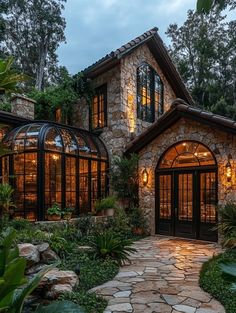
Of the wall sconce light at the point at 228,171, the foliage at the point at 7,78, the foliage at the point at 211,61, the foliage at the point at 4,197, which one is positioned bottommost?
the foliage at the point at 4,197

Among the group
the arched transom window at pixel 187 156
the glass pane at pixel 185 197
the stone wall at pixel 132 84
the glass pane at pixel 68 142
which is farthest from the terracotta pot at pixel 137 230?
the stone wall at pixel 132 84

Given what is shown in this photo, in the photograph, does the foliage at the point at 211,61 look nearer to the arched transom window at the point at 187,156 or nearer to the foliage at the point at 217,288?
the arched transom window at the point at 187,156

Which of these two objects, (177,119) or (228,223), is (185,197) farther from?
(177,119)

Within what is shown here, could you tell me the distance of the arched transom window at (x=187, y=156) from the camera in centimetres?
952

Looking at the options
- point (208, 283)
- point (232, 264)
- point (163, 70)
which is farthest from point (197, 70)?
point (232, 264)

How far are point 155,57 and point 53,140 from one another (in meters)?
6.35

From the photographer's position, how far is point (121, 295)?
15.8 feet

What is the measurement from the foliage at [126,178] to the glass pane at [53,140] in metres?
2.24

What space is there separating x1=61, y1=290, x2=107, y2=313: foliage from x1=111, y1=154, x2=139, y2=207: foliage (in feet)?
20.7

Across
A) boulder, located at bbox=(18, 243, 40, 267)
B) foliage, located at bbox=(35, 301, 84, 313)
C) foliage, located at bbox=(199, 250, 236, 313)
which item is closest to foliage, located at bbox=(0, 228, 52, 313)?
foliage, located at bbox=(35, 301, 84, 313)

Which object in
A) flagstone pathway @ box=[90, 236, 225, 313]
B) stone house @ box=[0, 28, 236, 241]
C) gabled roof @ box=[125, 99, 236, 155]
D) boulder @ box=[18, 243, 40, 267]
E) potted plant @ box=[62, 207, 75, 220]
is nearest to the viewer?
flagstone pathway @ box=[90, 236, 225, 313]

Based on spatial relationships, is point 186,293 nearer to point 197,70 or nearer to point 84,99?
point 84,99

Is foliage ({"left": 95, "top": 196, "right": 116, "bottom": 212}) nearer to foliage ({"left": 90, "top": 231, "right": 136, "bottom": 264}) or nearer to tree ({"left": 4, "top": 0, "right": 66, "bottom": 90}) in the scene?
foliage ({"left": 90, "top": 231, "right": 136, "bottom": 264})

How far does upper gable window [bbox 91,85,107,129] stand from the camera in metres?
11.9
